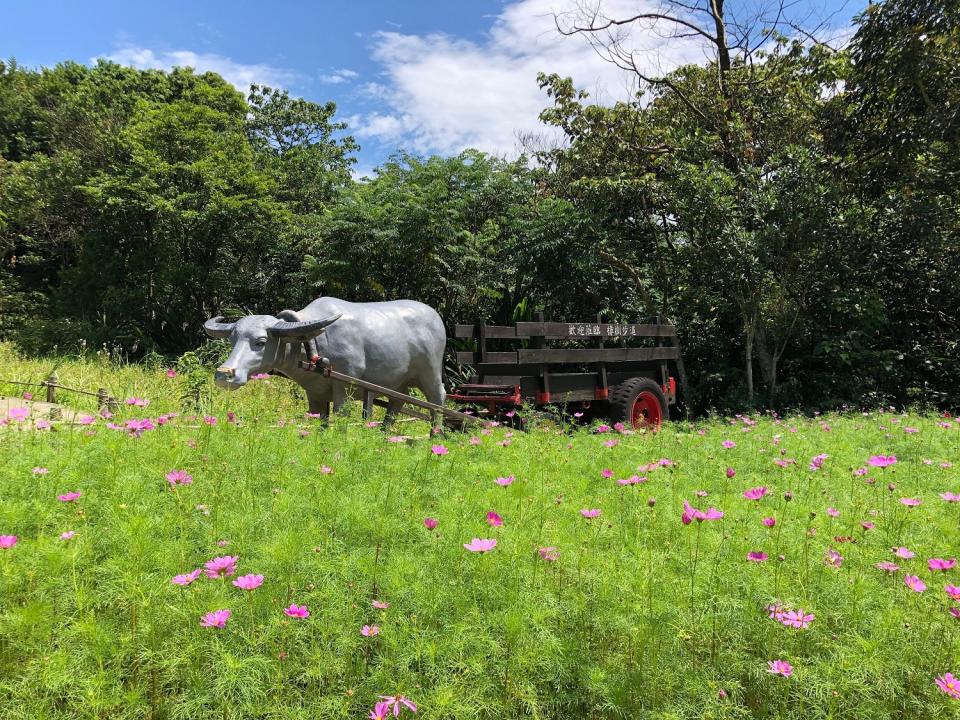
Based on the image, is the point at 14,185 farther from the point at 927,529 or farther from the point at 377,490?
the point at 927,529

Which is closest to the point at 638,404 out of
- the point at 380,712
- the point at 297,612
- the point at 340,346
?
the point at 340,346

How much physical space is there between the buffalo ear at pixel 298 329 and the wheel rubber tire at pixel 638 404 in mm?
3272

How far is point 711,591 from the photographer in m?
2.12

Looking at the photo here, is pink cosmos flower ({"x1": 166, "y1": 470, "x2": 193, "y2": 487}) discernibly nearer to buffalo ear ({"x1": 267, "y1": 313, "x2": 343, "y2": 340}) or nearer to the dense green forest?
buffalo ear ({"x1": 267, "y1": 313, "x2": 343, "y2": 340})

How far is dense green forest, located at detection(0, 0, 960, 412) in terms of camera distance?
31.0 ft

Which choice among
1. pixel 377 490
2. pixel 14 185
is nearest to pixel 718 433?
pixel 377 490

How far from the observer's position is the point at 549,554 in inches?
85.0

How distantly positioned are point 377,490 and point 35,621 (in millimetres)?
1377

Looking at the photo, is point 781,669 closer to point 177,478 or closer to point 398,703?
point 398,703

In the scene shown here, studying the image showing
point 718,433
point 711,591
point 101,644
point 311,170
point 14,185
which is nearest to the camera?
point 101,644

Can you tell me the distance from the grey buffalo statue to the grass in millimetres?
1522

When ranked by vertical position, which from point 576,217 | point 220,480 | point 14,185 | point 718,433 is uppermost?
point 14,185

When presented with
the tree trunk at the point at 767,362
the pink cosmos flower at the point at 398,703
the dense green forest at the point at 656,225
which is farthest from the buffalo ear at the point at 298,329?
the tree trunk at the point at 767,362

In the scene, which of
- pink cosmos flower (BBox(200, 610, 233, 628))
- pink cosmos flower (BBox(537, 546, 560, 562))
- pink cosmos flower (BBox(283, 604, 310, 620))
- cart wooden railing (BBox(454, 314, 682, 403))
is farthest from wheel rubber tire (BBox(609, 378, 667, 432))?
pink cosmos flower (BBox(200, 610, 233, 628))
